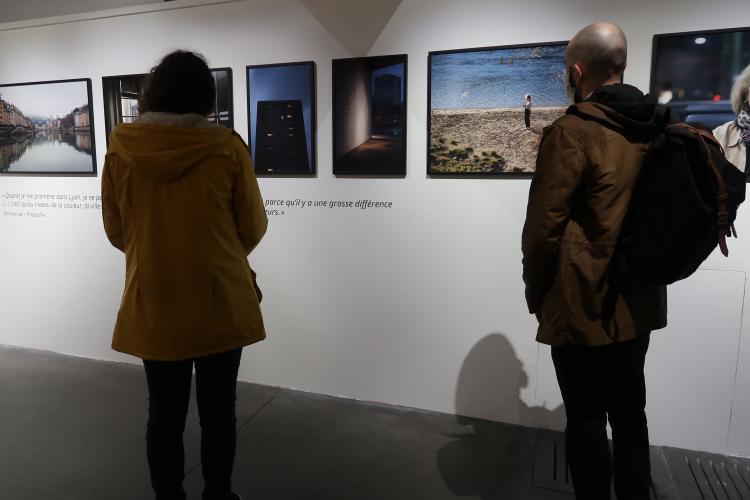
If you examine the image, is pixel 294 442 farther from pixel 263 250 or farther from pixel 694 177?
pixel 694 177

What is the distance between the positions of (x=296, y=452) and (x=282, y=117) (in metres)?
1.60

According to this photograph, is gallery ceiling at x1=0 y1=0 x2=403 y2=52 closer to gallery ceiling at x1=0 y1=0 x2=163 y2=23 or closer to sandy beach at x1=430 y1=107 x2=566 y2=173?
sandy beach at x1=430 y1=107 x2=566 y2=173

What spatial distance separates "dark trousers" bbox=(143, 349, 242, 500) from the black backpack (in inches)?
47.0

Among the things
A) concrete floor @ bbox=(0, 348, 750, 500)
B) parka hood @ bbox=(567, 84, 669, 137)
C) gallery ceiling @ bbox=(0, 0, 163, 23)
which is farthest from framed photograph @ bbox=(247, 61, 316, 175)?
parka hood @ bbox=(567, 84, 669, 137)

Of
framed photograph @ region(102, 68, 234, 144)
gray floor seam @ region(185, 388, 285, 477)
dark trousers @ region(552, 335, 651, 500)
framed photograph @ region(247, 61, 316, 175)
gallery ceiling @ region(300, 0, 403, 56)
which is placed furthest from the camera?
framed photograph @ region(102, 68, 234, 144)

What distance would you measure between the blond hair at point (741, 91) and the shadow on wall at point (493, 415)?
1.32 meters

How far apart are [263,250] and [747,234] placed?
2.23 meters

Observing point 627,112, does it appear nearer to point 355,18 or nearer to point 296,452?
point 355,18

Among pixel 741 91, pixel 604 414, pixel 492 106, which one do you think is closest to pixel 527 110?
pixel 492 106

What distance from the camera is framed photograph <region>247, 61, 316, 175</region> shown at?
2.58 metres

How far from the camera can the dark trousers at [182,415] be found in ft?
5.01

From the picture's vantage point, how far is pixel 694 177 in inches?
Answer: 51.1

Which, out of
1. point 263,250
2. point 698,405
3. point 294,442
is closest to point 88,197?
point 263,250

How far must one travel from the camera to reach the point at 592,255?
1418 millimetres
